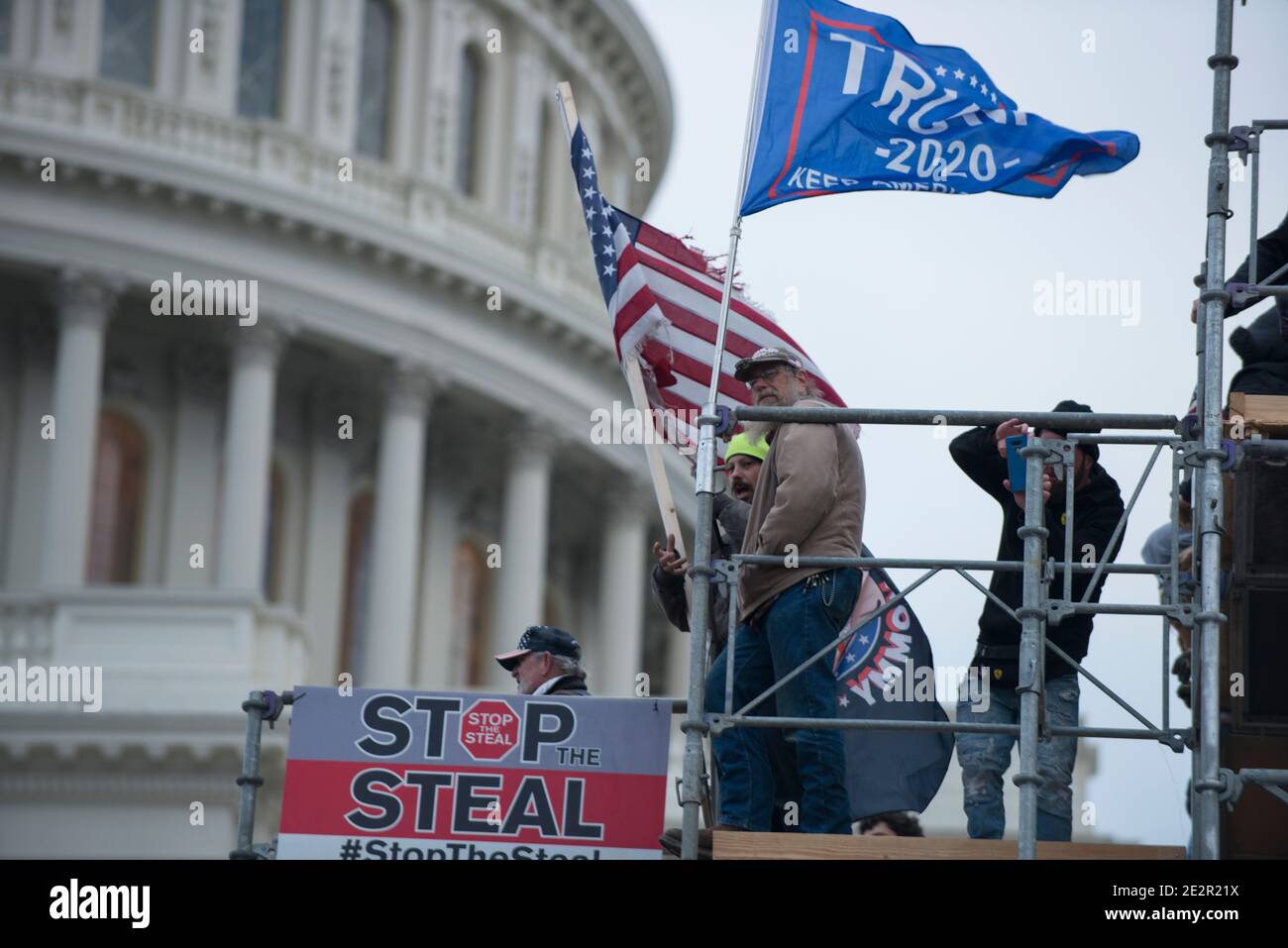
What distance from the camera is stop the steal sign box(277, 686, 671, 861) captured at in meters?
11.5

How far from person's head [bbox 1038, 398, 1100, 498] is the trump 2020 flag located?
49.1 inches

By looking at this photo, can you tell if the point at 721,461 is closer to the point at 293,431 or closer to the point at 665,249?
the point at 665,249

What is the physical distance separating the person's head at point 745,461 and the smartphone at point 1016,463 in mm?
1337

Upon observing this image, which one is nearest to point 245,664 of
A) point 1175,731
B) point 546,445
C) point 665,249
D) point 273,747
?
point 273,747

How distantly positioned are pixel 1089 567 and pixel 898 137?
2.26m

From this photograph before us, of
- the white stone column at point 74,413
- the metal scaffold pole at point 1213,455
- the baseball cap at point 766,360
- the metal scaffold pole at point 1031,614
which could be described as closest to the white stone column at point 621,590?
the white stone column at point 74,413

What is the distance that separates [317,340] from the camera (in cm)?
4466

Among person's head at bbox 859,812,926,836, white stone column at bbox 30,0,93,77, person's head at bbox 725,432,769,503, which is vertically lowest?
person's head at bbox 859,812,926,836

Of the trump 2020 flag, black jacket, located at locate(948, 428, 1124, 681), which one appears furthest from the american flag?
black jacket, located at locate(948, 428, 1124, 681)

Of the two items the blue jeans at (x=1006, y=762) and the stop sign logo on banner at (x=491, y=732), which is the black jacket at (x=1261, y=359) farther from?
the stop sign logo on banner at (x=491, y=732)

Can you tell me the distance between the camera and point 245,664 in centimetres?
3369

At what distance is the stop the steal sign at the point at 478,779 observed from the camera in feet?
37.8

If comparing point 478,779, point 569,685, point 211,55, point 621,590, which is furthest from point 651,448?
point 621,590

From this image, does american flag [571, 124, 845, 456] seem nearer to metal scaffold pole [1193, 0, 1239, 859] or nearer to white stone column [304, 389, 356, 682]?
metal scaffold pole [1193, 0, 1239, 859]
